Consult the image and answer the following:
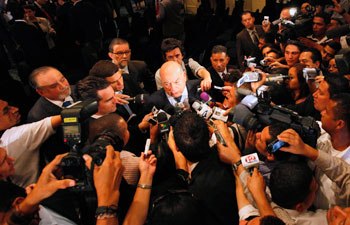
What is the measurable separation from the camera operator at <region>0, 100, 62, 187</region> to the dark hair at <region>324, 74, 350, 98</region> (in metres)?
2.04

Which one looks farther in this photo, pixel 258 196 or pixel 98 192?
pixel 258 196

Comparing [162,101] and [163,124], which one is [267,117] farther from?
[162,101]

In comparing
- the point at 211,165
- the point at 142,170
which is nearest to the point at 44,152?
the point at 142,170

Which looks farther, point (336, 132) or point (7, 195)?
point (336, 132)

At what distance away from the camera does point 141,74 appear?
297 centimetres

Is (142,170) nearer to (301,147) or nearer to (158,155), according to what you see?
(158,155)

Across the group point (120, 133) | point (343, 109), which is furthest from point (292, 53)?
point (120, 133)

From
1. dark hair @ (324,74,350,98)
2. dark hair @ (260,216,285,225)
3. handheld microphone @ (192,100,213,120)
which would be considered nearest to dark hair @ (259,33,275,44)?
dark hair @ (324,74,350,98)

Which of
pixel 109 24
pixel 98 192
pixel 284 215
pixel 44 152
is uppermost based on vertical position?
pixel 109 24

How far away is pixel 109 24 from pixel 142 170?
13.9 feet

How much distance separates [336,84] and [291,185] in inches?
47.2

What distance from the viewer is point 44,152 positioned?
5.94ft

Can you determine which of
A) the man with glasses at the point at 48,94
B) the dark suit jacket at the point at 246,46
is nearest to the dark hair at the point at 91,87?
the man with glasses at the point at 48,94

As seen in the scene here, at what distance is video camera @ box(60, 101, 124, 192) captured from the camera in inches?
46.1
